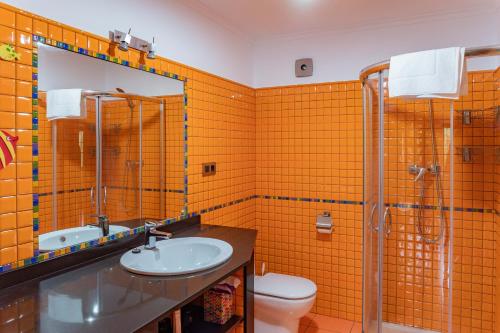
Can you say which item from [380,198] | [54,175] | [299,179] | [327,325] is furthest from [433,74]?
[327,325]

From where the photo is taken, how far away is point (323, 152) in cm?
296

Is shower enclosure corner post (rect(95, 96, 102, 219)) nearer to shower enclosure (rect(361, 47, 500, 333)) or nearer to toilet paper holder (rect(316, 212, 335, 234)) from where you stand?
shower enclosure (rect(361, 47, 500, 333))

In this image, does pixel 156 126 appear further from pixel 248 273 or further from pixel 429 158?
pixel 429 158

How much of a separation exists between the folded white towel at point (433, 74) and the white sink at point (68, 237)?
5.47ft

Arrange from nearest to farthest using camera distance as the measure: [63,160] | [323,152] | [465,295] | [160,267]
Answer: [63,160] < [160,267] < [465,295] < [323,152]

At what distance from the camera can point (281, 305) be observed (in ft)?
7.62

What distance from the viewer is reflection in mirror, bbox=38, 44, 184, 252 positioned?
1.49 m

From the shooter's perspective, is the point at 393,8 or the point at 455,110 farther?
the point at 393,8

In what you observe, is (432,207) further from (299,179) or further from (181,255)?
(181,255)

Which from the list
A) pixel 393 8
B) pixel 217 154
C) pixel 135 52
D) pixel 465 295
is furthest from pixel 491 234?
pixel 135 52

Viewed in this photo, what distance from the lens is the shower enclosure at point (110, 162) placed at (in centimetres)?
156

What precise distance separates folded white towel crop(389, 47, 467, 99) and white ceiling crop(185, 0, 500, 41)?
0.87 meters

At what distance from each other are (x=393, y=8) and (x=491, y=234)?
163cm

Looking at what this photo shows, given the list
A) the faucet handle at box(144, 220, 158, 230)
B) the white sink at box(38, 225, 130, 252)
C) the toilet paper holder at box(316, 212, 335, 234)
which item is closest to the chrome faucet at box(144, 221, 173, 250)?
the faucet handle at box(144, 220, 158, 230)
